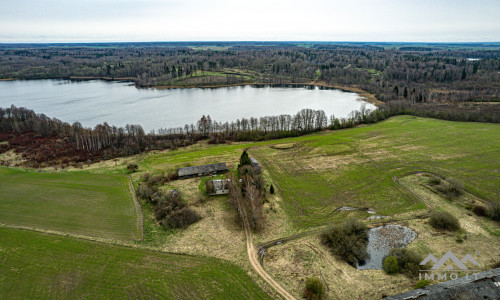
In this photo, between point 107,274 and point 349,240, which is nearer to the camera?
point 107,274

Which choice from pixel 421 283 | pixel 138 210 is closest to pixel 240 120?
pixel 138 210

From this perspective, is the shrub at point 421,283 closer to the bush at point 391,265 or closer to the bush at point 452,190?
the bush at point 391,265

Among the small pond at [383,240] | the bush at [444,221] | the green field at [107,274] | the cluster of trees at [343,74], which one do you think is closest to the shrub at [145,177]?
the green field at [107,274]

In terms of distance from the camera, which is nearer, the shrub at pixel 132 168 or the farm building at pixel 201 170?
the farm building at pixel 201 170

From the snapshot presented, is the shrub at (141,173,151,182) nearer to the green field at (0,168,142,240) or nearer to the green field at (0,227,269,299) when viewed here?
the green field at (0,168,142,240)

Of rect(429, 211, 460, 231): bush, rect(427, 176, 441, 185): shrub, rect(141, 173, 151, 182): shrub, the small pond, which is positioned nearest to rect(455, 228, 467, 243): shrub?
rect(429, 211, 460, 231): bush

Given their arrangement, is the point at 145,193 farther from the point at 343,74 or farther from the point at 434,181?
the point at 343,74
